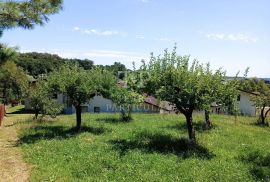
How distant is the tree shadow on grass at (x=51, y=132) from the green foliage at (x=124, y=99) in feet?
8.32

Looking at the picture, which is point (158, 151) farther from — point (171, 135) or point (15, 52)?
point (15, 52)

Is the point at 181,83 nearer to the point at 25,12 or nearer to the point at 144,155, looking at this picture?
the point at 144,155

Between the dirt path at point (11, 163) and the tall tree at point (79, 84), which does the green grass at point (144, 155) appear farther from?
the tall tree at point (79, 84)

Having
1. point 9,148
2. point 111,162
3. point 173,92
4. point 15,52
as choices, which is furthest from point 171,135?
point 15,52

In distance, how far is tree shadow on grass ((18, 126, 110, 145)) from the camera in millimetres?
21797

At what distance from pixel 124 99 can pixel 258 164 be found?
14.7 meters

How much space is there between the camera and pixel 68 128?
26.0m

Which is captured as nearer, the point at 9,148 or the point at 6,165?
the point at 6,165

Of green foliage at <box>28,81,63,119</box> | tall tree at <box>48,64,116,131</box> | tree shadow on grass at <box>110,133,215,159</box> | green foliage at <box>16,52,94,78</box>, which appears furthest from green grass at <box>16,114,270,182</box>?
green foliage at <box>16,52,94,78</box>

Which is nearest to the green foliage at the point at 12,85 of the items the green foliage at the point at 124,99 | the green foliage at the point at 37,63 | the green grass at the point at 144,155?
the green foliage at the point at 124,99

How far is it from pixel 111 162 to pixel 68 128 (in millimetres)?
11017

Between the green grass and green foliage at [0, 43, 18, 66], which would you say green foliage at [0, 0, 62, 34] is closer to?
green foliage at [0, 43, 18, 66]

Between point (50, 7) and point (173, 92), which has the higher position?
point (50, 7)

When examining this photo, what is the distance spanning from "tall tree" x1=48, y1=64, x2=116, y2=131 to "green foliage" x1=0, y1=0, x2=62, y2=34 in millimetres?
12257
